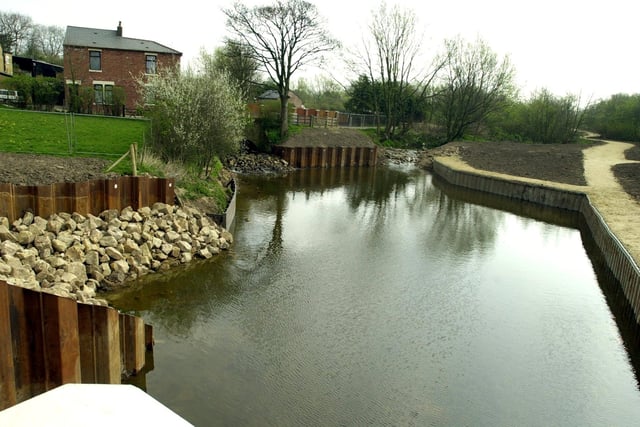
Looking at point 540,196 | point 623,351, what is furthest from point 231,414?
point 540,196

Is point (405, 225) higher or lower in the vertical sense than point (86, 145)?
lower

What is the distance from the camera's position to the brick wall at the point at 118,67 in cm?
3609

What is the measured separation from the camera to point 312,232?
17719mm

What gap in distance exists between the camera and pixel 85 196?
11766 mm

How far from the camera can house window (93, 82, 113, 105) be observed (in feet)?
114

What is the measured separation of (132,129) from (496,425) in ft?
64.6

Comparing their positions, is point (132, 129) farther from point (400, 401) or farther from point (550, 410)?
point (550, 410)

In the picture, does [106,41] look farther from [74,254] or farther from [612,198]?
[612,198]

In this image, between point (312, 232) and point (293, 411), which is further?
point (312, 232)

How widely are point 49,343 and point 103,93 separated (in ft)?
112

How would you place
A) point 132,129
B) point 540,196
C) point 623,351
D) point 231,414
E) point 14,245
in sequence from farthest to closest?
1. point 540,196
2. point 132,129
3. point 623,351
4. point 14,245
5. point 231,414

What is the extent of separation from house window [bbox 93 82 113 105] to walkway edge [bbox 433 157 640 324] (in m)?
24.0

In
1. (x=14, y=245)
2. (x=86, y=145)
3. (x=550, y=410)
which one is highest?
(x=86, y=145)

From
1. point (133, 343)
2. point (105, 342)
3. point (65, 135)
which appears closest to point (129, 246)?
point (133, 343)
